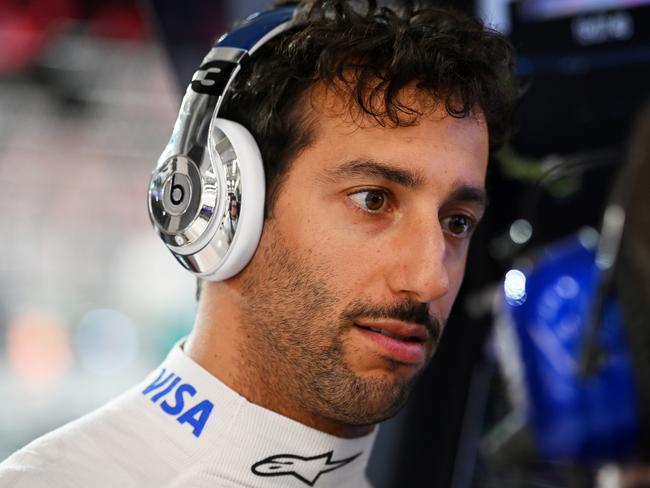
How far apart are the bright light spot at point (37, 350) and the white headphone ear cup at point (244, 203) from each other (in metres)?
7.48

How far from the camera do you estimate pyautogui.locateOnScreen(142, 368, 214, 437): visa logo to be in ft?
3.62

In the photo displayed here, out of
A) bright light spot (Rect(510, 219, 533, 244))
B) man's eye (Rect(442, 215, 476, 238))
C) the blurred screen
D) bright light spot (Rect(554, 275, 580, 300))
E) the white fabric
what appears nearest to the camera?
the white fabric

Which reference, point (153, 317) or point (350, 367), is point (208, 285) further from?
point (153, 317)

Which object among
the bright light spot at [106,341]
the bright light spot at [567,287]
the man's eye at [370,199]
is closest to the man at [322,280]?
the man's eye at [370,199]

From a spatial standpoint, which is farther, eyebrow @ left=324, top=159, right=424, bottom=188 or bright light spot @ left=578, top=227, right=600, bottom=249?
bright light spot @ left=578, top=227, right=600, bottom=249

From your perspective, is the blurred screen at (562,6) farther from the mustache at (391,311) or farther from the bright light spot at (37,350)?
the bright light spot at (37,350)

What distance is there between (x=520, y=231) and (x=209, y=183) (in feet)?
3.18

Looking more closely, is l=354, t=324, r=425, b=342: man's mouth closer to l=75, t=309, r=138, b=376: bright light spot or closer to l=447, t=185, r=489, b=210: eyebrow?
l=447, t=185, r=489, b=210: eyebrow

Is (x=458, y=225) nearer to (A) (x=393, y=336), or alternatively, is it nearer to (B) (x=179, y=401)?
(A) (x=393, y=336)

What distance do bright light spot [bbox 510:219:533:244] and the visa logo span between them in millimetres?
918

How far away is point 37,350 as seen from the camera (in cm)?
862

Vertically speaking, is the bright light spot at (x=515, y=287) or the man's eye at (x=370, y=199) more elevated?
the man's eye at (x=370, y=199)

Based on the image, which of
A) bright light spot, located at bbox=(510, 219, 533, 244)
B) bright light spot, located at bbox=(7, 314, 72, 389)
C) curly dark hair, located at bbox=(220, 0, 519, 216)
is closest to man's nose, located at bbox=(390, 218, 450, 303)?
curly dark hair, located at bbox=(220, 0, 519, 216)

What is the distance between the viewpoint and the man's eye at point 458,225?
1185 mm
